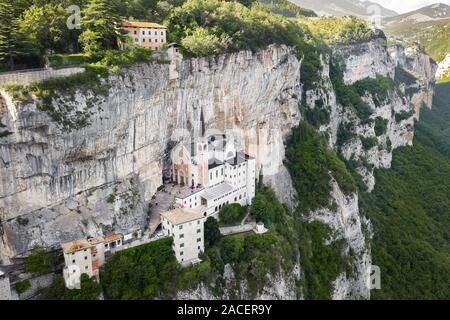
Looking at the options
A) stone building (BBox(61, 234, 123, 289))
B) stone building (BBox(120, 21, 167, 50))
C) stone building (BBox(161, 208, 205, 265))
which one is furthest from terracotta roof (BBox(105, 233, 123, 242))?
stone building (BBox(120, 21, 167, 50))

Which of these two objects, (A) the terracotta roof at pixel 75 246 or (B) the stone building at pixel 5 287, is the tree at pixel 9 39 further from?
(B) the stone building at pixel 5 287

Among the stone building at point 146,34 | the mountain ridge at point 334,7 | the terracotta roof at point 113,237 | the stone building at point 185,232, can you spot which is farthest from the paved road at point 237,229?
the mountain ridge at point 334,7

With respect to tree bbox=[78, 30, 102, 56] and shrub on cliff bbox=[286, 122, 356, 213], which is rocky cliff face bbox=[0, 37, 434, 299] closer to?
shrub on cliff bbox=[286, 122, 356, 213]

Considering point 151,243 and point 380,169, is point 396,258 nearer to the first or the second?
point 380,169

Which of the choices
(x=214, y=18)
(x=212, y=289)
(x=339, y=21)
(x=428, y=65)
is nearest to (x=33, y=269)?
(x=212, y=289)

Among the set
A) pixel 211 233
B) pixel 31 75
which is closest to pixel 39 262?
pixel 31 75

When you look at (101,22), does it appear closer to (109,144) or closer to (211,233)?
(109,144)
